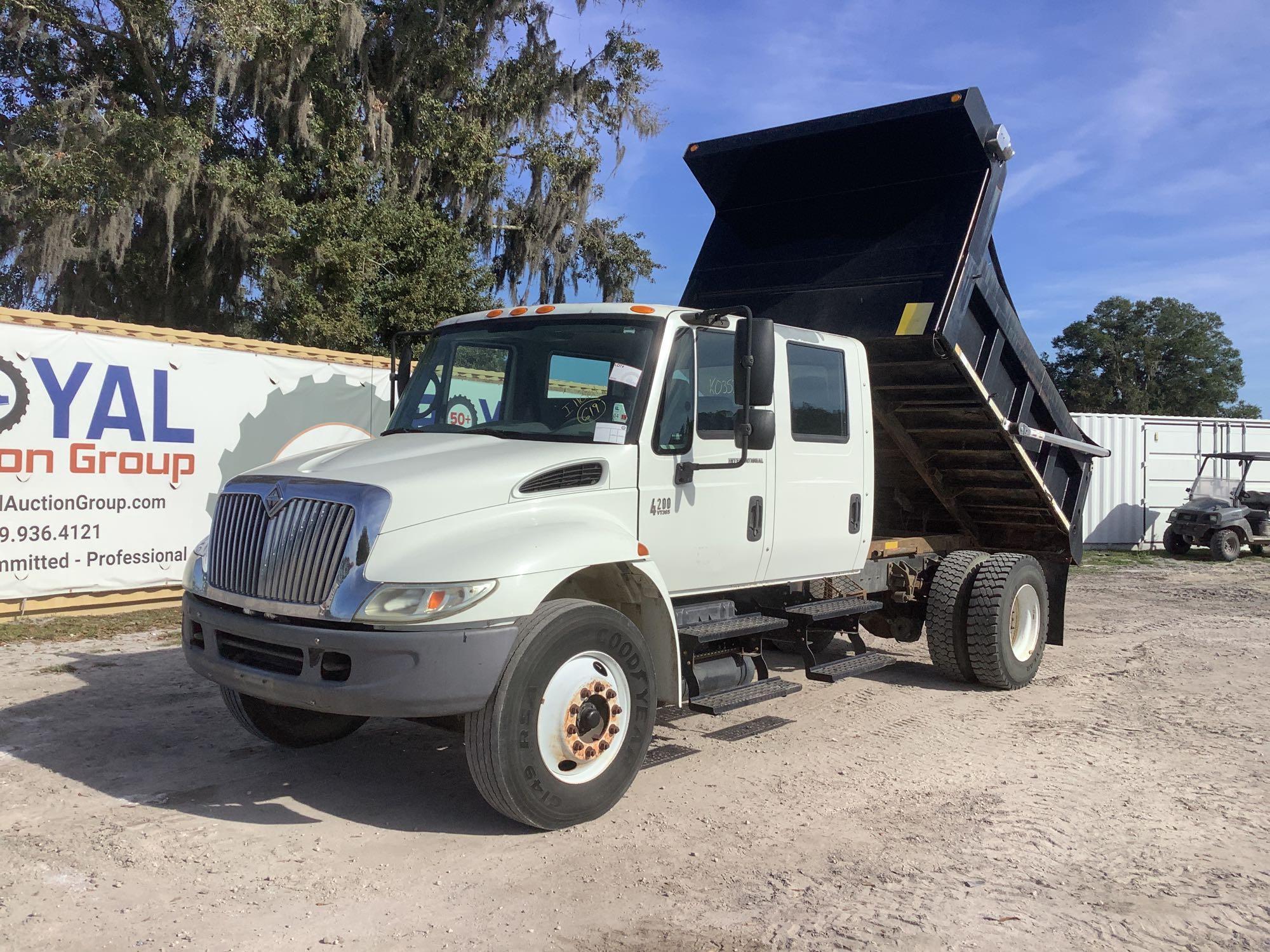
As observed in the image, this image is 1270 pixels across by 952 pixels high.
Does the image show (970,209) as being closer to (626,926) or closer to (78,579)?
(626,926)

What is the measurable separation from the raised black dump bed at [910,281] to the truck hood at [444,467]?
2.84 metres

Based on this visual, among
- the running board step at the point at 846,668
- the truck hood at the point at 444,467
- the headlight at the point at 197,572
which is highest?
the truck hood at the point at 444,467

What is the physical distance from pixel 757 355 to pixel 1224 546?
18.1 m

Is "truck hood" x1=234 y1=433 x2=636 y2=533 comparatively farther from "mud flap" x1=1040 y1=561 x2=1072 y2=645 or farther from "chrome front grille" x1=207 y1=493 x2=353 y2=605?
"mud flap" x1=1040 y1=561 x2=1072 y2=645

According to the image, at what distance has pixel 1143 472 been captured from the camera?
21.9m

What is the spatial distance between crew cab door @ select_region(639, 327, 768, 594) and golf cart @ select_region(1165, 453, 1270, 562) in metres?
17.4

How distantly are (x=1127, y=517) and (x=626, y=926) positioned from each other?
828 inches

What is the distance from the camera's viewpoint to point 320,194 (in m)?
20.7

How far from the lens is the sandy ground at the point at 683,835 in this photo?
367cm

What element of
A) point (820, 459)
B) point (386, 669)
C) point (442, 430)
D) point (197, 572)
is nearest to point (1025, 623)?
point (820, 459)

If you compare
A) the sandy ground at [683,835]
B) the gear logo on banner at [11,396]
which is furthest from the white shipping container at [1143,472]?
the gear logo on banner at [11,396]

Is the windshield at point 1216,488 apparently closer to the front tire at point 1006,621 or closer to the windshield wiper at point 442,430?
the front tire at point 1006,621

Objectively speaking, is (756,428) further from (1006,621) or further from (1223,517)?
(1223,517)

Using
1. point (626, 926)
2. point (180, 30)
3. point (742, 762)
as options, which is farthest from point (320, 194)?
point (626, 926)
